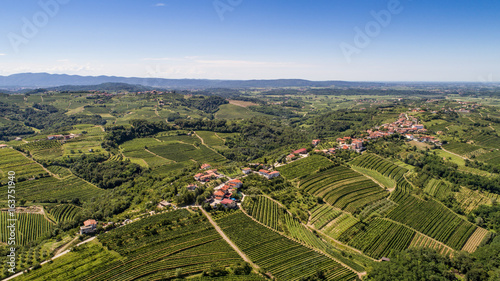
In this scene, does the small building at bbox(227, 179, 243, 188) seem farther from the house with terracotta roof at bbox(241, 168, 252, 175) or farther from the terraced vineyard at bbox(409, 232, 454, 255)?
the terraced vineyard at bbox(409, 232, 454, 255)

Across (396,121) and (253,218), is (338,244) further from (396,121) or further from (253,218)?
(396,121)

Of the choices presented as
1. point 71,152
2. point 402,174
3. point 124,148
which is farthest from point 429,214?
point 71,152

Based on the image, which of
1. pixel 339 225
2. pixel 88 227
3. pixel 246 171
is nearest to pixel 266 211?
pixel 339 225

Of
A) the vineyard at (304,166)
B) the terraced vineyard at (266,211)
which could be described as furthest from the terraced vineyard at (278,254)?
the vineyard at (304,166)

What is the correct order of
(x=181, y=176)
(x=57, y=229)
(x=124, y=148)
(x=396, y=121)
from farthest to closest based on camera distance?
(x=396, y=121), (x=124, y=148), (x=181, y=176), (x=57, y=229)

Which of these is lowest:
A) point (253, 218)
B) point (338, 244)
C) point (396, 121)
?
point (338, 244)

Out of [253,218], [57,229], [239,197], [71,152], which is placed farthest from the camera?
[71,152]

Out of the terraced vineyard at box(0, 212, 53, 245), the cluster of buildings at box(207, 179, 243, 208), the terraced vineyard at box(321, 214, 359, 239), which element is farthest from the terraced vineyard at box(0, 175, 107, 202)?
the terraced vineyard at box(321, 214, 359, 239)
